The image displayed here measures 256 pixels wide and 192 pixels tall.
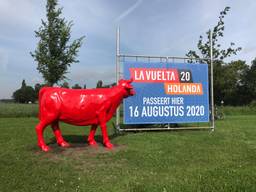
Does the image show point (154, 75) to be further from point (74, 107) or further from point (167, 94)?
point (74, 107)

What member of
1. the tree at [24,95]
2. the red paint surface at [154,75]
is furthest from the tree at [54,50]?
the tree at [24,95]

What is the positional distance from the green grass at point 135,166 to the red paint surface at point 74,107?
27.7 inches

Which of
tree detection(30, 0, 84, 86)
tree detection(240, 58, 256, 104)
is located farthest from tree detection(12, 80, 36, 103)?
tree detection(30, 0, 84, 86)

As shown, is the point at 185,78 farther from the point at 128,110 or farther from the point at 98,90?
the point at 98,90

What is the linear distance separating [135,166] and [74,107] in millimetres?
2459

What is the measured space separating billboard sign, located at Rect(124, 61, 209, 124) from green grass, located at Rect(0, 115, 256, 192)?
1502 mm

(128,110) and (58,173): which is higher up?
(128,110)

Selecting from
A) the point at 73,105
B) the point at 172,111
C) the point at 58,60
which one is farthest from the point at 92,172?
the point at 58,60

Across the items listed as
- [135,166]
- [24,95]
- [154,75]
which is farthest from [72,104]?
[24,95]

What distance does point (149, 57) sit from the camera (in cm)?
1288

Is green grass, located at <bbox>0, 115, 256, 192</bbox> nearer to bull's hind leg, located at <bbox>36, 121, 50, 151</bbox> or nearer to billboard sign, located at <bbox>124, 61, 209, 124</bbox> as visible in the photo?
bull's hind leg, located at <bbox>36, 121, 50, 151</bbox>

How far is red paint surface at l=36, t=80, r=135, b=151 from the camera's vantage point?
901 centimetres

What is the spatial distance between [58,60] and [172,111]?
12320 millimetres

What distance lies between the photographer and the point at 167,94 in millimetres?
12859
